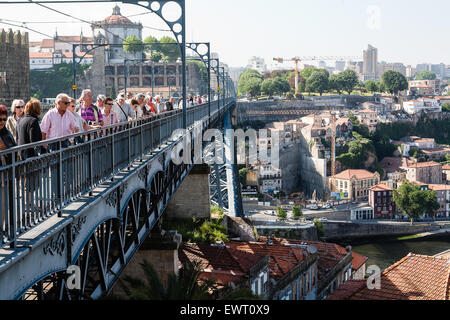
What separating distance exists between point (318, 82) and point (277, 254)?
105659 millimetres

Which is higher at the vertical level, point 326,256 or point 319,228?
point 326,256

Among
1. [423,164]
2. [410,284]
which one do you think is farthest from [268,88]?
[410,284]

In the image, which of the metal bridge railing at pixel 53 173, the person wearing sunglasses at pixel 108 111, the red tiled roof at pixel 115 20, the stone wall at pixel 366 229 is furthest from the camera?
the red tiled roof at pixel 115 20

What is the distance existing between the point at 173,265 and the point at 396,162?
288ft

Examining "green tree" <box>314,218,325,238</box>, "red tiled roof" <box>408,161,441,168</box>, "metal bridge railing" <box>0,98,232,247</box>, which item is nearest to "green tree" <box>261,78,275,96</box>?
"red tiled roof" <box>408,161,441,168</box>

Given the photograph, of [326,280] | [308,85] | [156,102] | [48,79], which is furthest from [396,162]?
[156,102]

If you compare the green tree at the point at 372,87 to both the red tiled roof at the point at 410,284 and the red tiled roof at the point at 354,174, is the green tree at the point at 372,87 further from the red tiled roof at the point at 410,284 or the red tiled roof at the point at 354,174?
the red tiled roof at the point at 410,284

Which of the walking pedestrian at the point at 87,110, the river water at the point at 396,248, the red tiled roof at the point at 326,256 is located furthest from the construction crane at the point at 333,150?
the walking pedestrian at the point at 87,110

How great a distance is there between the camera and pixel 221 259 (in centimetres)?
1997

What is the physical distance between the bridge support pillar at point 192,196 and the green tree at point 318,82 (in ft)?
354

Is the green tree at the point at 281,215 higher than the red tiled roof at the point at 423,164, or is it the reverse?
the red tiled roof at the point at 423,164

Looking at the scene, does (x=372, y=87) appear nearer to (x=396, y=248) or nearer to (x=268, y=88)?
(x=268, y=88)

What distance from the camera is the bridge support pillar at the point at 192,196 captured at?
75.2ft
